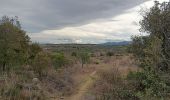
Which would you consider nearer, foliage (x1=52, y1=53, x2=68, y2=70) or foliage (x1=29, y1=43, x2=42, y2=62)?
foliage (x1=29, y1=43, x2=42, y2=62)

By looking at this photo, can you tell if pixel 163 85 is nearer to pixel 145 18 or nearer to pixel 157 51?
pixel 157 51

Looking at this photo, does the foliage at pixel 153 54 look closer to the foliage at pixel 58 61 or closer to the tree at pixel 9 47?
the tree at pixel 9 47

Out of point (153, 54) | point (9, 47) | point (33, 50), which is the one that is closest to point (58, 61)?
point (33, 50)

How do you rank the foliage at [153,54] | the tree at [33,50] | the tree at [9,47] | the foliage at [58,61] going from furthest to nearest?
the foliage at [58,61] < the tree at [33,50] < the tree at [9,47] < the foliage at [153,54]

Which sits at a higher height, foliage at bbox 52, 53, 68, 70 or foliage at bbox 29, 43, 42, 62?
foliage at bbox 29, 43, 42, 62

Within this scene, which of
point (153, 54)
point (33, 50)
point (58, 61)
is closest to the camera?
point (153, 54)

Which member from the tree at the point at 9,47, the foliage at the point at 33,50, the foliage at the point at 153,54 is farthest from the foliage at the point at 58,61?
the foliage at the point at 153,54

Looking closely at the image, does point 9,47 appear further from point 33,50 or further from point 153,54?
point 153,54

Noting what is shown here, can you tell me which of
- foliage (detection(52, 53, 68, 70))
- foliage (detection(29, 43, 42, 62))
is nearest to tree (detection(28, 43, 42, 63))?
foliage (detection(29, 43, 42, 62))

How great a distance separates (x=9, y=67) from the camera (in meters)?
26.4

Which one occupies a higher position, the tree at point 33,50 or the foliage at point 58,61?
the tree at point 33,50

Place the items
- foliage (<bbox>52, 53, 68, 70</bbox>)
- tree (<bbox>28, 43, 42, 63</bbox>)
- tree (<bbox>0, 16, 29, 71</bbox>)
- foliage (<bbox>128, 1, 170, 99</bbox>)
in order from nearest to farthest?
foliage (<bbox>128, 1, 170, 99</bbox>) → tree (<bbox>0, 16, 29, 71</bbox>) → tree (<bbox>28, 43, 42, 63</bbox>) → foliage (<bbox>52, 53, 68, 70</bbox>)

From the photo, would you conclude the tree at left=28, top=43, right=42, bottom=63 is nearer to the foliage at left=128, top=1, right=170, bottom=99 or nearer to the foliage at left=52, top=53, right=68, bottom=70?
the foliage at left=52, top=53, right=68, bottom=70

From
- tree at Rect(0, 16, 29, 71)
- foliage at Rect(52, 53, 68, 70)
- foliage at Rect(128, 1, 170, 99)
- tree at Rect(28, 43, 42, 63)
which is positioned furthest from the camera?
foliage at Rect(52, 53, 68, 70)
